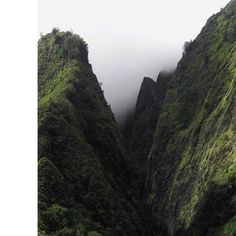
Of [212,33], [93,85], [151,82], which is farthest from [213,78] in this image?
[151,82]

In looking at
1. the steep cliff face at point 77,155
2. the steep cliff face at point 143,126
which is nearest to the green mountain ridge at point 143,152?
the steep cliff face at point 77,155

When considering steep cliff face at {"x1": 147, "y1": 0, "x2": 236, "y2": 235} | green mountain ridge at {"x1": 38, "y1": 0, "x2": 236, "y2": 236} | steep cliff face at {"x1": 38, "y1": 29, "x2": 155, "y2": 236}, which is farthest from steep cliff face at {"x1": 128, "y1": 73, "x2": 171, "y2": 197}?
steep cliff face at {"x1": 38, "y1": 29, "x2": 155, "y2": 236}

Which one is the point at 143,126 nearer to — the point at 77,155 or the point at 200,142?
the point at 200,142

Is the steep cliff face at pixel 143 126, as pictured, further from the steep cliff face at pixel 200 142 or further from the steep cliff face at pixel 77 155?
the steep cliff face at pixel 77 155

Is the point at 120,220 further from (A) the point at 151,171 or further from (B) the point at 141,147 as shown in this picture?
(B) the point at 141,147

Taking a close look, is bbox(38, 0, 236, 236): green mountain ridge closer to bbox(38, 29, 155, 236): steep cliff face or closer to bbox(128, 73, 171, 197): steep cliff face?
bbox(38, 29, 155, 236): steep cliff face

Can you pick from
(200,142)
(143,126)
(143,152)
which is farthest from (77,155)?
(143,126)

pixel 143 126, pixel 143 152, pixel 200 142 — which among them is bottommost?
pixel 200 142
